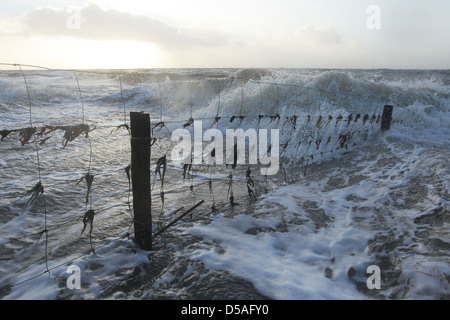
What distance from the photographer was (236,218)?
14.5 feet

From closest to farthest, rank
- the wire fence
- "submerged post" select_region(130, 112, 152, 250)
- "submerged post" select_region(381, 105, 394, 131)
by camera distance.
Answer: "submerged post" select_region(130, 112, 152, 250) < the wire fence < "submerged post" select_region(381, 105, 394, 131)

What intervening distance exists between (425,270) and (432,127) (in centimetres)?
929

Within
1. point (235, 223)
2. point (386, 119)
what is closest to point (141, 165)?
point (235, 223)

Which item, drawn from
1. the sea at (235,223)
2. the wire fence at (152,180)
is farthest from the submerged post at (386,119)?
the wire fence at (152,180)

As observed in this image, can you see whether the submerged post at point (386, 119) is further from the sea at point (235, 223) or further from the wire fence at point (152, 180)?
the wire fence at point (152, 180)

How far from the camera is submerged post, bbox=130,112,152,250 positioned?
114 inches

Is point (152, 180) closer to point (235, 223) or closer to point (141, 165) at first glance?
point (235, 223)

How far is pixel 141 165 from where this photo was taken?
2.97 metres

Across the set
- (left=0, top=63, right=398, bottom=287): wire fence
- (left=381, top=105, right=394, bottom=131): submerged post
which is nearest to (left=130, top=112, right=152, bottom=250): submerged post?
(left=0, top=63, right=398, bottom=287): wire fence

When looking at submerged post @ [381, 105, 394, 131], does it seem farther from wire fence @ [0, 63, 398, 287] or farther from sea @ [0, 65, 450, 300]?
wire fence @ [0, 63, 398, 287]
